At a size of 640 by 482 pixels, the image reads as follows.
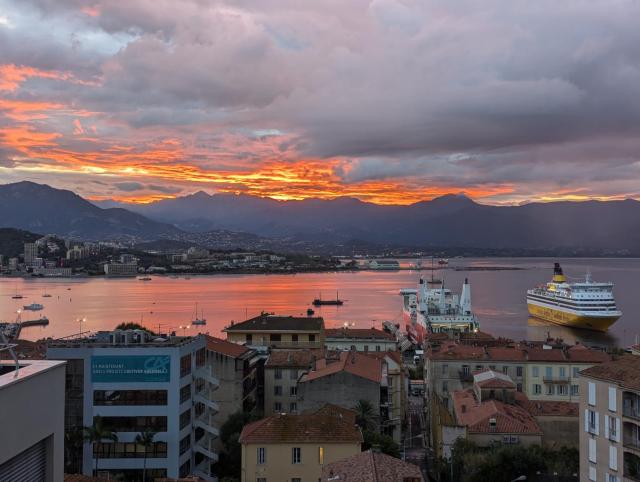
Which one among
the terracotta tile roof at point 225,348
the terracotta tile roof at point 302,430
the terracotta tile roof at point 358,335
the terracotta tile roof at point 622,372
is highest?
the terracotta tile roof at point 622,372

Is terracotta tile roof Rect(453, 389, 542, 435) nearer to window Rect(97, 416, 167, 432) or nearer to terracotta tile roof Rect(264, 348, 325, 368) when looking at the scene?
terracotta tile roof Rect(264, 348, 325, 368)

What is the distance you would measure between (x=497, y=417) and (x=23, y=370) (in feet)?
45.7

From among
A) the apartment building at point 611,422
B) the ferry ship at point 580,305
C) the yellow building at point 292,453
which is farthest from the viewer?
the ferry ship at point 580,305

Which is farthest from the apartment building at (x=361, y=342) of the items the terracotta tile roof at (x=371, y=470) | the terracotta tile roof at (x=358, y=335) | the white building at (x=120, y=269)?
the white building at (x=120, y=269)

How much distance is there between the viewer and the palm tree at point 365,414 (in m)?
17.6

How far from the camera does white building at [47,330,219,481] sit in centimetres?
1550

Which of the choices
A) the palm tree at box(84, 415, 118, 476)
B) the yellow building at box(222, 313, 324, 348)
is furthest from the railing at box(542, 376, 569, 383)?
the palm tree at box(84, 415, 118, 476)

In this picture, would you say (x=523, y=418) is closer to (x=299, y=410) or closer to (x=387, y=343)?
(x=299, y=410)

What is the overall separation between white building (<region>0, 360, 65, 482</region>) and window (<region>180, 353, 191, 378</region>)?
40.2 feet

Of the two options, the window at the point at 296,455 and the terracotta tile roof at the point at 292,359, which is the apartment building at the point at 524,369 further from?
the window at the point at 296,455

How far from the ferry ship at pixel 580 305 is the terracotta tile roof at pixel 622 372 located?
52.2m

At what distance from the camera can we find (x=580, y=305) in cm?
6325

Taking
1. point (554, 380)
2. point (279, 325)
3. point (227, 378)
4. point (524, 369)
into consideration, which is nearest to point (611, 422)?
point (227, 378)

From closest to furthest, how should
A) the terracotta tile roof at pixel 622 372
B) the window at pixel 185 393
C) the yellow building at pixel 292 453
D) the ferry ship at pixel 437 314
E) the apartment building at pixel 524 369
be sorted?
the terracotta tile roof at pixel 622 372 → the yellow building at pixel 292 453 → the window at pixel 185 393 → the apartment building at pixel 524 369 → the ferry ship at pixel 437 314
